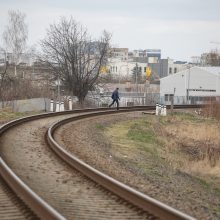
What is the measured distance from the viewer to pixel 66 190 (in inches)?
361

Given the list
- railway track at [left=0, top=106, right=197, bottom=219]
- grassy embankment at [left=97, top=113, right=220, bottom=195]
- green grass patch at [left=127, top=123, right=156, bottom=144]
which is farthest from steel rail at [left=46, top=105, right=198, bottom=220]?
green grass patch at [left=127, top=123, right=156, bottom=144]

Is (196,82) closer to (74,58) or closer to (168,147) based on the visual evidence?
(74,58)

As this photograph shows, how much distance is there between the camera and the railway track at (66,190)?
7.35m

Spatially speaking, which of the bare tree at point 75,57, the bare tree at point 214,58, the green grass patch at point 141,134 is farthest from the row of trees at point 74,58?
the bare tree at point 214,58

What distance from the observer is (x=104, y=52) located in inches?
2178

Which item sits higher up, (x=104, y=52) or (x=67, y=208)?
(x=104, y=52)

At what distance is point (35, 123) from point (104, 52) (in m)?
34.5

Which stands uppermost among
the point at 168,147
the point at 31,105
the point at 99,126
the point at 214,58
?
the point at 214,58

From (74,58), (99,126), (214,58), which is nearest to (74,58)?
(74,58)

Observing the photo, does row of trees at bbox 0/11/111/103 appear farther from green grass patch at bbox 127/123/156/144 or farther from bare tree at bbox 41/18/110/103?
green grass patch at bbox 127/123/156/144

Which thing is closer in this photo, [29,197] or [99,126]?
[29,197]

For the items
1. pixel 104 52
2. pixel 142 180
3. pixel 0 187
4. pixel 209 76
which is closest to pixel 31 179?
pixel 0 187

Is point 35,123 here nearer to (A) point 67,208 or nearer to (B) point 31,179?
(B) point 31,179

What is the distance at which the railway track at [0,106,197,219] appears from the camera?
735 cm
